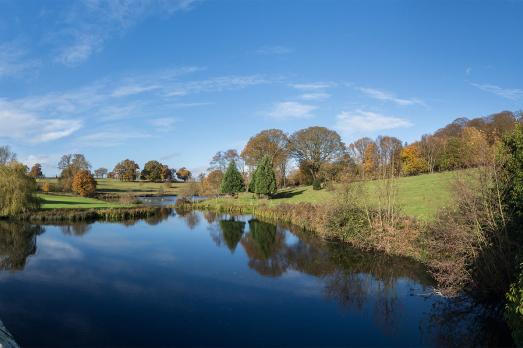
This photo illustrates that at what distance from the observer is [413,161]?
5175 centimetres

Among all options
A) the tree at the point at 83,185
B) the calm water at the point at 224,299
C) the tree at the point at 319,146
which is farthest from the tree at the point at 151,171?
the calm water at the point at 224,299

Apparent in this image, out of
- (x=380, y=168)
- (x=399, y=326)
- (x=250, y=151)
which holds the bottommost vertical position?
(x=399, y=326)

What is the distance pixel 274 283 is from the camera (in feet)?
44.7

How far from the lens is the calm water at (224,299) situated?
881 cm

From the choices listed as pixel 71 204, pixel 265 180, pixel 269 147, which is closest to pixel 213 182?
pixel 269 147

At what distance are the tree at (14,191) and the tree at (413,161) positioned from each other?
155 ft

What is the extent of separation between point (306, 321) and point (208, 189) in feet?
168

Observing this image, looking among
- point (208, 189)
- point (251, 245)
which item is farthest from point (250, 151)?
point (251, 245)

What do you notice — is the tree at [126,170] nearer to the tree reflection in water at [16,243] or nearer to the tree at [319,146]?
the tree at [319,146]

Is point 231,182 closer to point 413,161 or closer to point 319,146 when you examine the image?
point 319,146

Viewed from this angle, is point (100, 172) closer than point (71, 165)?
No

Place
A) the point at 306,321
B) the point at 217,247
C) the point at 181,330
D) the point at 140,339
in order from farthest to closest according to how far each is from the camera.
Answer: the point at 217,247, the point at 306,321, the point at 181,330, the point at 140,339

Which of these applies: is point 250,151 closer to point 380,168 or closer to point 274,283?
point 380,168

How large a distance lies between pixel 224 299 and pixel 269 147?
44.8 m
